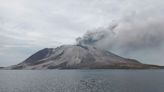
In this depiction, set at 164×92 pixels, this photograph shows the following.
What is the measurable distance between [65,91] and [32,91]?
13889 mm

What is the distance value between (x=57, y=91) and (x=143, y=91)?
3585 centimetres

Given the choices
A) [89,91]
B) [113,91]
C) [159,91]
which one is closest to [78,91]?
[89,91]

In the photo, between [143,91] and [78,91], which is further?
[78,91]

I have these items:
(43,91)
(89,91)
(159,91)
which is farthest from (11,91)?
(159,91)

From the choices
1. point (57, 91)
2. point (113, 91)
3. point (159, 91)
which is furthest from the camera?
point (57, 91)

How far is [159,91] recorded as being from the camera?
90.6m

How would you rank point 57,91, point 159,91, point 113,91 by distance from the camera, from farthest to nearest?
point 57,91 → point 113,91 → point 159,91

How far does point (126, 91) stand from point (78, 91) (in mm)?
20246

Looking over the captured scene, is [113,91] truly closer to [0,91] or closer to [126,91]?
[126,91]

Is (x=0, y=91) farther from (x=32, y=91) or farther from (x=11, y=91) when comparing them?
(x=32, y=91)

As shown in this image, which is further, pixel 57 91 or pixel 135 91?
pixel 57 91

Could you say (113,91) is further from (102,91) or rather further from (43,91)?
(43,91)

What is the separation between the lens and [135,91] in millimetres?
92812

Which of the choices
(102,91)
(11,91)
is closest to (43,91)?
(11,91)
